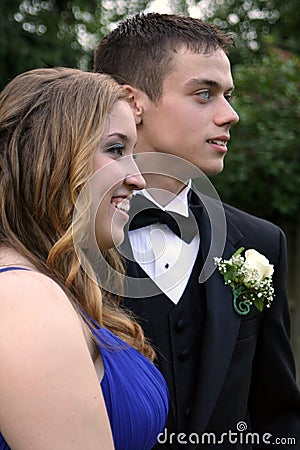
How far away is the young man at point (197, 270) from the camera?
270 cm

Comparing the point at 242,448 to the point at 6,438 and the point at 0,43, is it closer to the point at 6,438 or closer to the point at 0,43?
the point at 6,438

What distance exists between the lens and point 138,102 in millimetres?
2951

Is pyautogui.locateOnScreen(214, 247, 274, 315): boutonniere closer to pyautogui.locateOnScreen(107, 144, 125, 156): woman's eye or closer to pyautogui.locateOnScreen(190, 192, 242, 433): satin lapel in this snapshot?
pyautogui.locateOnScreen(190, 192, 242, 433): satin lapel

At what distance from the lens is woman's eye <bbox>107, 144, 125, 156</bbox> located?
6.67 ft

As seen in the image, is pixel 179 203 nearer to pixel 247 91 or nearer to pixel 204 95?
pixel 204 95

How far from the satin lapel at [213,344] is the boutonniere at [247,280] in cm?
3

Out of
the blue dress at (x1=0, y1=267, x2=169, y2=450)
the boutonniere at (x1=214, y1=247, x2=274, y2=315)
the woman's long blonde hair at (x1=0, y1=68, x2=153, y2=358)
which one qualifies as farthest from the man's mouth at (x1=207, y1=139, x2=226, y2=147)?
the blue dress at (x1=0, y1=267, x2=169, y2=450)

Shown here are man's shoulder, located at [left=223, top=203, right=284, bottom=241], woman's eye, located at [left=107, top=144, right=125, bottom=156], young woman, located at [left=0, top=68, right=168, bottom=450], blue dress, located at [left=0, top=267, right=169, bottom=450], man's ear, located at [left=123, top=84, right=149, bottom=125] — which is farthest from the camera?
man's shoulder, located at [left=223, top=203, right=284, bottom=241]

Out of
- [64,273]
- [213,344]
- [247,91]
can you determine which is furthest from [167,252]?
[247,91]

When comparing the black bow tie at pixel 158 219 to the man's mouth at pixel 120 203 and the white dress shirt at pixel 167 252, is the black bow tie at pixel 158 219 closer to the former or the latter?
the white dress shirt at pixel 167 252

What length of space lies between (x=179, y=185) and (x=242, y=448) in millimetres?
1035

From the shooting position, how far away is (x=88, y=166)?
1927 millimetres

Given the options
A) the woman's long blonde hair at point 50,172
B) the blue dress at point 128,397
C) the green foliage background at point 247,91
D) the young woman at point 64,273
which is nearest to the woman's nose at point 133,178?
the young woman at point 64,273

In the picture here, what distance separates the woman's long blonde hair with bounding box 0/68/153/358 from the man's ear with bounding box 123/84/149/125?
2.86ft
